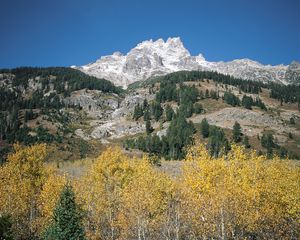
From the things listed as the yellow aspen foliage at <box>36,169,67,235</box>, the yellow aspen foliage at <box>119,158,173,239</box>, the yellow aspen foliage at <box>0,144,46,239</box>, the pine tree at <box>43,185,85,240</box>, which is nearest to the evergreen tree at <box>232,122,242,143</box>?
the yellow aspen foliage at <box>0,144,46,239</box>

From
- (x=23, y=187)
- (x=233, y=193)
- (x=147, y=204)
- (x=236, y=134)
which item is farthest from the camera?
(x=236, y=134)

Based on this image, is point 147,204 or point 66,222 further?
point 147,204

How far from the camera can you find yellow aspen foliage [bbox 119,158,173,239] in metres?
39.5

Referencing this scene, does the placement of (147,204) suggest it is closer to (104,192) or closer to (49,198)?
(104,192)

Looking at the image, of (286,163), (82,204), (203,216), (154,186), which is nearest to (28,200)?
(82,204)

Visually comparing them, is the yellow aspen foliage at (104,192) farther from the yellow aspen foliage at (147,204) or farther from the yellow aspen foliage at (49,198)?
the yellow aspen foliage at (147,204)

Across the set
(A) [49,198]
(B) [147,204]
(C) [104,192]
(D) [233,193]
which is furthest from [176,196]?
(A) [49,198]

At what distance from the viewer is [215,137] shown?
6905 inches

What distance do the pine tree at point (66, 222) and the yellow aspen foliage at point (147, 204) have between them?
6.61 meters

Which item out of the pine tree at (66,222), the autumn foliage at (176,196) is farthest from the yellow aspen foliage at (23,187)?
the pine tree at (66,222)

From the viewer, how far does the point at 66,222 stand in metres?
38.0

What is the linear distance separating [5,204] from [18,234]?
16.0 ft

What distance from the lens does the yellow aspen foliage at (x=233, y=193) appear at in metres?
29.9

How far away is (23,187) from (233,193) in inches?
1360
